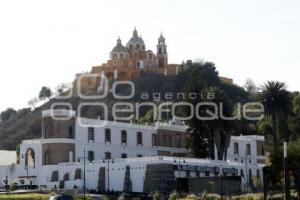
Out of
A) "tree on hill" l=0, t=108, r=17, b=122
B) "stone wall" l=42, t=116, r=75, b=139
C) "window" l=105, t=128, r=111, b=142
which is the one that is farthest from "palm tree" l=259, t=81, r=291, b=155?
"tree on hill" l=0, t=108, r=17, b=122

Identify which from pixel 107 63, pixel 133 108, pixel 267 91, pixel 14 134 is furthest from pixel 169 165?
pixel 14 134

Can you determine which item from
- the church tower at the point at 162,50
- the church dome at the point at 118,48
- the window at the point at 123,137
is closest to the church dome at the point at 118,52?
the church dome at the point at 118,48

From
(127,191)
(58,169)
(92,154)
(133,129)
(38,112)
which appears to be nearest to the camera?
(127,191)

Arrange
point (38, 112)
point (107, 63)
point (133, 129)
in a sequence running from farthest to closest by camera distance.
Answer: point (38, 112), point (107, 63), point (133, 129)

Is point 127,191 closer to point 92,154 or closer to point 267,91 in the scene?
point 92,154

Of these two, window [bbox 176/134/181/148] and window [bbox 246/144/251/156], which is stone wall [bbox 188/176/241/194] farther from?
window [bbox 246/144/251/156]

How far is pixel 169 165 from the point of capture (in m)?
69.1

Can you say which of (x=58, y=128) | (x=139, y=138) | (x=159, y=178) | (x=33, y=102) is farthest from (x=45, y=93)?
(x=159, y=178)

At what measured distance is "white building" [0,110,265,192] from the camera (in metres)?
69.8

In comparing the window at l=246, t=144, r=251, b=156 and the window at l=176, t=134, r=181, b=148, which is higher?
the window at l=176, t=134, r=181, b=148

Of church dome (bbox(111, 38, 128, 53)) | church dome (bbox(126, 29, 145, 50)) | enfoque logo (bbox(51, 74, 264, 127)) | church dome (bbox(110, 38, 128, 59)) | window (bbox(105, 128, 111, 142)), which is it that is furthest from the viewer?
church dome (bbox(126, 29, 145, 50))

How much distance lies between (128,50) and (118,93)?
433 inches

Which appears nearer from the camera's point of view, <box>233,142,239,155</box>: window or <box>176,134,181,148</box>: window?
<box>176,134,181,148</box>: window

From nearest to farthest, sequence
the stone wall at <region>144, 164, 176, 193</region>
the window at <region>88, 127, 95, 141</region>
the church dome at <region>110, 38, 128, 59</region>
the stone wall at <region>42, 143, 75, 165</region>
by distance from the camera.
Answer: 1. the stone wall at <region>144, 164, 176, 193</region>
2. the stone wall at <region>42, 143, 75, 165</region>
3. the window at <region>88, 127, 95, 141</region>
4. the church dome at <region>110, 38, 128, 59</region>
